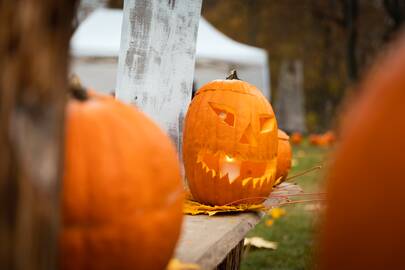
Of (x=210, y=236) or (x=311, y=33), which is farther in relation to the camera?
(x=311, y=33)

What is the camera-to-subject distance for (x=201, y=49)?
11328 millimetres

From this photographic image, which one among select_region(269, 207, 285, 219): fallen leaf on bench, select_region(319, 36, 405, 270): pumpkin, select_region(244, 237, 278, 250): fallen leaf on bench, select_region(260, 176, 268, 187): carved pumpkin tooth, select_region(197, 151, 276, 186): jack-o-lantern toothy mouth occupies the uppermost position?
select_region(319, 36, 405, 270): pumpkin

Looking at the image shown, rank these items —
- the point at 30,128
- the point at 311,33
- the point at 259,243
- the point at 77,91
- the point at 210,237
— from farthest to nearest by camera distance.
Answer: the point at 311,33, the point at 259,243, the point at 210,237, the point at 77,91, the point at 30,128

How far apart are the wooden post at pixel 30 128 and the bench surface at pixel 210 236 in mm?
619

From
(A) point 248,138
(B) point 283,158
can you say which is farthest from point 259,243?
(A) point 248,138

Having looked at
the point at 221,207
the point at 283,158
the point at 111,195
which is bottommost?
the point at 283,158

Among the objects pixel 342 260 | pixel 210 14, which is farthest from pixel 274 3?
pixel 342 260

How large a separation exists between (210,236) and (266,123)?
→ 84cm

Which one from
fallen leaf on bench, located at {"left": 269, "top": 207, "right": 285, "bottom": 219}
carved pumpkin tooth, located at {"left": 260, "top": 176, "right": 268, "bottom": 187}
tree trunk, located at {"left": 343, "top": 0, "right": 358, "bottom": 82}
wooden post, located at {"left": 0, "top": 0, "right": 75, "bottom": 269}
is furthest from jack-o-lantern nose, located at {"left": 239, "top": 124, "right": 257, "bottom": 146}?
tree trunk, located at {"left": 343, "top": 0, "right": 358, "bottom": 82}

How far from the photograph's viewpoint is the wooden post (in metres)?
0.81

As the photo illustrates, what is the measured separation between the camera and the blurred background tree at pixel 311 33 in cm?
1750

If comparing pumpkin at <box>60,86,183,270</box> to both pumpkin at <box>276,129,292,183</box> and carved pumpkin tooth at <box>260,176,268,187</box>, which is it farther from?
pumpkin at <box>276,129,292,183</box>

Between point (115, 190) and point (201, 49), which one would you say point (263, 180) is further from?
point (201, 49)

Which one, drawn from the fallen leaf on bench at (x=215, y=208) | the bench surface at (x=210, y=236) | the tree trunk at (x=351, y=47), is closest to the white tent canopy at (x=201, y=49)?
the tree trunk at (x=351, y=47)
